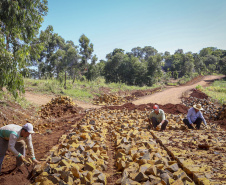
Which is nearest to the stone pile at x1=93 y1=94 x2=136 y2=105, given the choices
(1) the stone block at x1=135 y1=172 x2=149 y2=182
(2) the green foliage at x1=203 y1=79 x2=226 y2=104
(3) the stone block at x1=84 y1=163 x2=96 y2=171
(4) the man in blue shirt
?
(2) the green foliage at x1=203 y1=79 x2=226 y2=104

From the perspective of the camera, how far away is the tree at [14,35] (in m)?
4.93

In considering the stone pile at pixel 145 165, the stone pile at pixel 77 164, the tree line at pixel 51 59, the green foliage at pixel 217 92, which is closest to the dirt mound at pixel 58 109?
the tree line at pixel 51 59

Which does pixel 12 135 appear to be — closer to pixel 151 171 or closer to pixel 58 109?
pixel 151 171

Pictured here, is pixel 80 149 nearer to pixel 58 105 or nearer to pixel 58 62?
pixel 58 105

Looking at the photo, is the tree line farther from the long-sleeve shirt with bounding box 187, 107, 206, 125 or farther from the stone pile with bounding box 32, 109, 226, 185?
the long-sleeve shirt with bounding box 187, 107, 206, 125

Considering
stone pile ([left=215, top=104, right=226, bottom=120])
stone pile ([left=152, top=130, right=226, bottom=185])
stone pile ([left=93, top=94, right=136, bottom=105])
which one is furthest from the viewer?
stone pile ([left=93, top=94, right=136, bottom=105])

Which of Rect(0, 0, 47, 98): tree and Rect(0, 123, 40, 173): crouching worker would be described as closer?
Rect(0, 123, 40, 173): crouching worker

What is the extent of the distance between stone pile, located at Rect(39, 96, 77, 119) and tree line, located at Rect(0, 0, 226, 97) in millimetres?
2818

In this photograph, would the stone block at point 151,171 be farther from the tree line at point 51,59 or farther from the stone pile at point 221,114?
the stone pile at point 221,114

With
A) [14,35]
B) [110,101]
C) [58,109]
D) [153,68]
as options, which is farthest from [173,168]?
[153,68]

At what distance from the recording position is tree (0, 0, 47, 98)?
16.2 ft

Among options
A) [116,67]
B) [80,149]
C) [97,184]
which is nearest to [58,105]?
[80,149]

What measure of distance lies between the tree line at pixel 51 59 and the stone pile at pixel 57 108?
111 inches

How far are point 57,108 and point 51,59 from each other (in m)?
12.6
